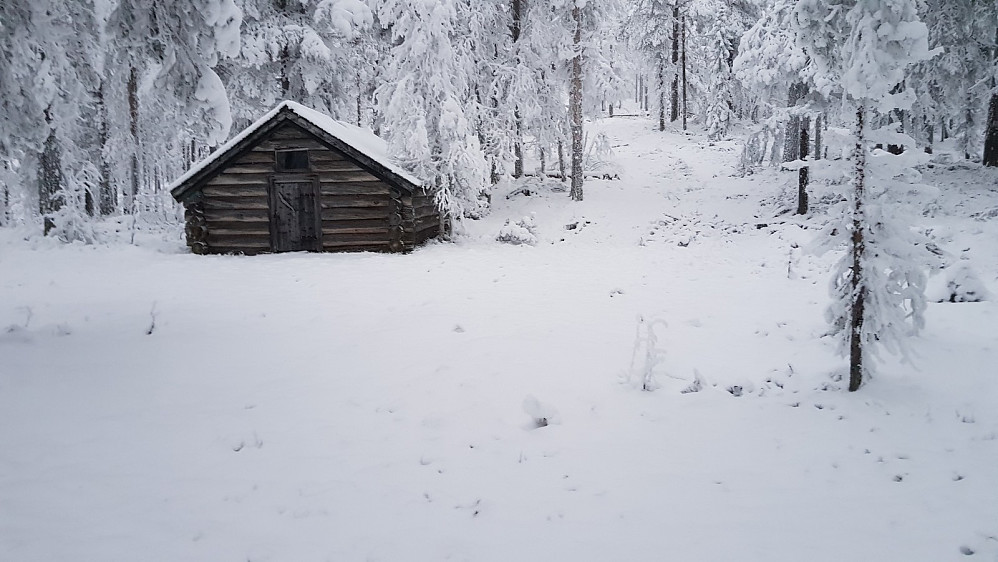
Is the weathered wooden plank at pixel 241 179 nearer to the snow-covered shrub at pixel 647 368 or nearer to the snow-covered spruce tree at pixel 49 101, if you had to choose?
the snow-covered spruce tree at pixel 49 101

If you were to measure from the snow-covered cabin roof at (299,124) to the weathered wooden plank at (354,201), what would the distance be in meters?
0.84

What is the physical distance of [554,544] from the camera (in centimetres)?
401

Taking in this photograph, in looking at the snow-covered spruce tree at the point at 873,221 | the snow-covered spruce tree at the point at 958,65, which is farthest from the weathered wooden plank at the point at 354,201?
the snow-covered spruce tree at the point at 958,65

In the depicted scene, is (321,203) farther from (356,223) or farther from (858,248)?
(858,248)

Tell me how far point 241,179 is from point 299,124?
2.65 meters

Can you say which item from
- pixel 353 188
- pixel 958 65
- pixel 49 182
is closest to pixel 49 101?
pixel 49 182

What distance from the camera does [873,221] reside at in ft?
19.7

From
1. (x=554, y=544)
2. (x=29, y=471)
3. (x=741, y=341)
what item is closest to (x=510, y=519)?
(x=554, y=544)

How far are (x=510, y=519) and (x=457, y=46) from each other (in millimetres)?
17605

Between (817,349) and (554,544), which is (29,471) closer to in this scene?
(554,544)

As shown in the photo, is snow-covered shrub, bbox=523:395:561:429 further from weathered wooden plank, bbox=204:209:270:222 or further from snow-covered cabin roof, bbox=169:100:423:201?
weathered wooden plank, bbox=204:209:270:222

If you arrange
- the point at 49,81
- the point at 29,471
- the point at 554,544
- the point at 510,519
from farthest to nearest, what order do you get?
the point at 49,81
the point at 29,471
the point at 510,519
the point at 554,544

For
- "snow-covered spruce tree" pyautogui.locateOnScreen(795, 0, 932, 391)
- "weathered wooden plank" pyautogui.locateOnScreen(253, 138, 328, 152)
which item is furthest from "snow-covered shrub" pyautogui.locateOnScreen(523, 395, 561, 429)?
"weathered wooden plank" pyautogui.locateOnScreen(253, 138, 328, 152)

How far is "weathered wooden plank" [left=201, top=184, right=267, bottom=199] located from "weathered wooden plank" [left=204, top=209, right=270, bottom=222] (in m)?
0.49
